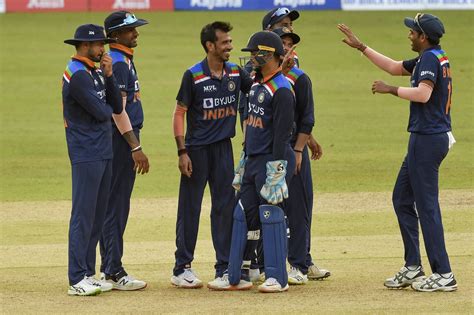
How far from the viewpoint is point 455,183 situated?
16219 millimetres

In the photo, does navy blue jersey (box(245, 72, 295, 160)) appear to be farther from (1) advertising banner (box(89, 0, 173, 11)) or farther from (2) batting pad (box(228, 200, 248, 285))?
(1) advertising banner (box(89, 0, 173, 11))

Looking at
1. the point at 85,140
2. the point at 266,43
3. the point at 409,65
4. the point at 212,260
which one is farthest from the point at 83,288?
the point at 409,65

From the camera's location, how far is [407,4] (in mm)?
34312

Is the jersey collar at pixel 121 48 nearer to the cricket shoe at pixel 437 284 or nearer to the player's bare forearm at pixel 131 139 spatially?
the player's bare forearm at pixel 131 139

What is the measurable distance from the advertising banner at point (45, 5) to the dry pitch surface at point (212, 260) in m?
21.0

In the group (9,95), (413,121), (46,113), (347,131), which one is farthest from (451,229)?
(9,95)

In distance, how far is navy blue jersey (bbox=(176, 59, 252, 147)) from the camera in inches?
400

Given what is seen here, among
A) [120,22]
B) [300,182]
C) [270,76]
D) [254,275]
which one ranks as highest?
[120,22]

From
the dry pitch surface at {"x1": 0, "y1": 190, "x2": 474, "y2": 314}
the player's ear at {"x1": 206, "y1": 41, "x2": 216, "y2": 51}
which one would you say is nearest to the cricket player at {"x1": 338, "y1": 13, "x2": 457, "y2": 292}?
the dry pitch surface at {"x1": 0, "y1": 190, "x2": 474, "y2": 314}

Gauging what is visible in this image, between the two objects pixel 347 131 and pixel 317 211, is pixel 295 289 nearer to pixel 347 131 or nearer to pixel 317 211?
pixel 317 211

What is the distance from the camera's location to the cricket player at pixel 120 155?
10188mm

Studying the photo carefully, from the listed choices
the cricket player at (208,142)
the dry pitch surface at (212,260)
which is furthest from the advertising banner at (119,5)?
the cricket player at (208,142)

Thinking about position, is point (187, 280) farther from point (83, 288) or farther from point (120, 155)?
point (120, 155)

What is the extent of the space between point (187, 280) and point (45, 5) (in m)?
26.8
